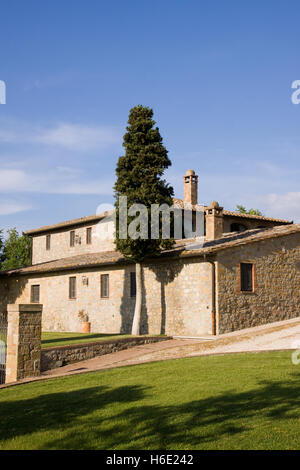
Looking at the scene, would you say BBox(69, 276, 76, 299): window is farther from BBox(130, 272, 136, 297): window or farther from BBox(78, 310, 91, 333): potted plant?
BBox(130, 272, 136, 297): window

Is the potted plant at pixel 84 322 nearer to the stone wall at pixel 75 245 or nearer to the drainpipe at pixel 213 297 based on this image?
the stone wall at pixel 75 245

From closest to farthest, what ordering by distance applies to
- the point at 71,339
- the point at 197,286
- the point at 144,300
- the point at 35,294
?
the point at 71,339
the point at 197,286
the point at 144,300
the point at 35,294

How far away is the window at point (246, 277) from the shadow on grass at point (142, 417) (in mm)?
10370

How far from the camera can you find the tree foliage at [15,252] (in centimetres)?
5925

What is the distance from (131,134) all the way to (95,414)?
572 inches

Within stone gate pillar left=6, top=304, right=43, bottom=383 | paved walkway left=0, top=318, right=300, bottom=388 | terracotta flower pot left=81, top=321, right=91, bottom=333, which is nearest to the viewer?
stone gate pillar left=6, top=304, right=43, bottom=383

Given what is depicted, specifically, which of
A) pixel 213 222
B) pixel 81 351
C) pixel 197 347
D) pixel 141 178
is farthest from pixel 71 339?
pixel 213 222

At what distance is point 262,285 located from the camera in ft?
69.5

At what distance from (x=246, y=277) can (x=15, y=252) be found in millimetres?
44450

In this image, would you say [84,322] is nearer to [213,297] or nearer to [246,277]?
[213,297]

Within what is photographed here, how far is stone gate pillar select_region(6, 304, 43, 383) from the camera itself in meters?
13.5

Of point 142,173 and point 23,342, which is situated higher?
point 142,173

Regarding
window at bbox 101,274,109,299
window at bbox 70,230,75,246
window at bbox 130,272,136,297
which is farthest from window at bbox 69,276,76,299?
window at bbox 70,230,75,246
